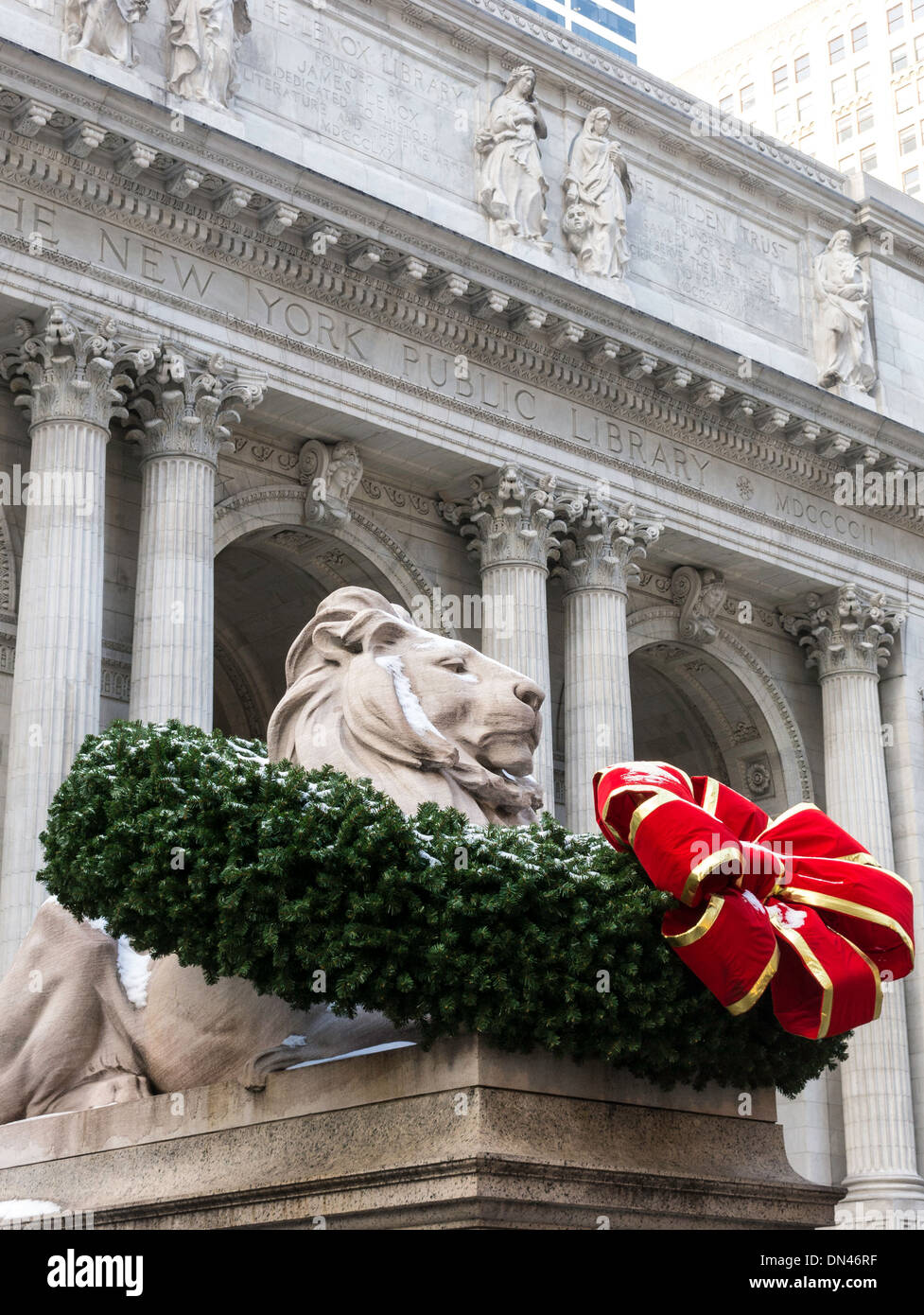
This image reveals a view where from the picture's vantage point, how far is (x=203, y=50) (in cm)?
2348

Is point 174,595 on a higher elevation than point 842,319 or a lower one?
lower

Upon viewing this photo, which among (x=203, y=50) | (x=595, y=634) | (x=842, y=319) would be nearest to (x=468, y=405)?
(x=595, y=634)

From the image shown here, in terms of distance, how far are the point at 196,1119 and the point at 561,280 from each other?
19600 mm

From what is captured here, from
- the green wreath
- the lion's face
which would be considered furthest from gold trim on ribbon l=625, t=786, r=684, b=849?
the lion's face

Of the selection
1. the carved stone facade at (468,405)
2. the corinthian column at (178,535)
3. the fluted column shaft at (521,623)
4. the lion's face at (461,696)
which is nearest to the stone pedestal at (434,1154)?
the lion's face at (461,696)

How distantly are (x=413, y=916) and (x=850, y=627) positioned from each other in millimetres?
24918

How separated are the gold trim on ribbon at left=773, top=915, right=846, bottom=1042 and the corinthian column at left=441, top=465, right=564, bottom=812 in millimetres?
17998

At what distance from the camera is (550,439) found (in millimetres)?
26078

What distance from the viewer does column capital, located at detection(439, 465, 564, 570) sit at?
25.6 meters

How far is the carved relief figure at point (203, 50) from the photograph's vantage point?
23.3 metres

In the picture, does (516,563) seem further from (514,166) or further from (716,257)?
(716,257)

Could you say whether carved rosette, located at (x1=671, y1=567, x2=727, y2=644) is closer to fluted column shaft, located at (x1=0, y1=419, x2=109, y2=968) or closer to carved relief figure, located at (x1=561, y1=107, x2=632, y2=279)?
carved relief figure, located at (x1=561, y1=107, x2=632, y2=279)

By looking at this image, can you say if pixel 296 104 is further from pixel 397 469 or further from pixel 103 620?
pixel 103 620

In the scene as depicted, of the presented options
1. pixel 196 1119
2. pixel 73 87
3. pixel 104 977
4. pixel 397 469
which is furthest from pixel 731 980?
pixel 397 469
